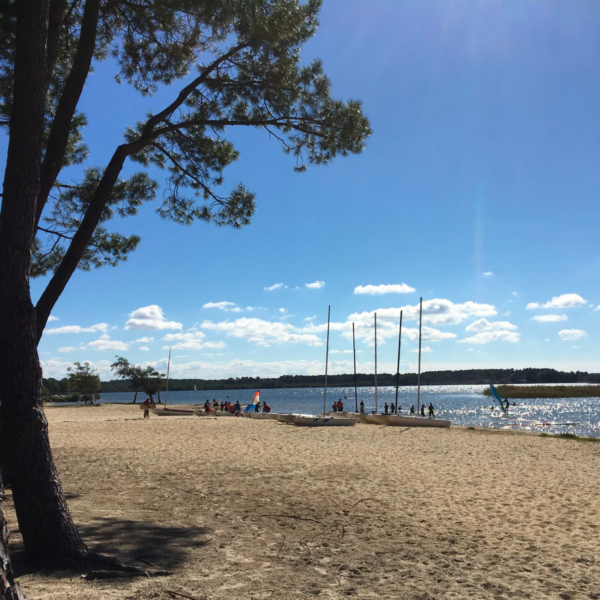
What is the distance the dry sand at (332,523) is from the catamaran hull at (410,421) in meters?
11.5

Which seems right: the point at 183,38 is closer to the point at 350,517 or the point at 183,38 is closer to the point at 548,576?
the point at 350,517

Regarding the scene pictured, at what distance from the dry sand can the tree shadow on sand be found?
2cm

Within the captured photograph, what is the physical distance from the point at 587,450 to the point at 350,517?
13.3 meters

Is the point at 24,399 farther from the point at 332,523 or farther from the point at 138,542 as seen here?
the point at 332,523

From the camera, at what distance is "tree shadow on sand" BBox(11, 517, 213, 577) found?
15.8ft

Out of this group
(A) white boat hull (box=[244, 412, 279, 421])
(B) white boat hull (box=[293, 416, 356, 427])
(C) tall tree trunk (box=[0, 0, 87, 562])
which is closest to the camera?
(C) tall tree trunk (box=[0, 0, 87, 562])

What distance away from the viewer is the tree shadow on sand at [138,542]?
483cm

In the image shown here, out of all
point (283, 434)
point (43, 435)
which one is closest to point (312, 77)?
point (43, 435)

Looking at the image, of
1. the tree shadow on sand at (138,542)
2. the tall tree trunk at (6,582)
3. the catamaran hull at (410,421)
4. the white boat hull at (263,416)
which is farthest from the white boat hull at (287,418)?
the tall tree trunk at (6,582)

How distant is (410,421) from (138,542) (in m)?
22.4

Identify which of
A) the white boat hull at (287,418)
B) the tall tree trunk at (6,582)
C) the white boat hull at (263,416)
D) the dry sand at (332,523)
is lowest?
the white boat hull at (263,416)

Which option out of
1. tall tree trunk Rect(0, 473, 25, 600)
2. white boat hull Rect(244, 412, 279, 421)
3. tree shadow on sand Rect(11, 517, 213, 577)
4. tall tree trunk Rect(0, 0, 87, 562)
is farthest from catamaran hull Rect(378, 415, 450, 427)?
tall tree trunk Rect(0, 473, 25, 600)

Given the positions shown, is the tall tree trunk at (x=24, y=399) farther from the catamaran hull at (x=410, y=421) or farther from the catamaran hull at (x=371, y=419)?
the catamaran hull at (x=371, y=419)

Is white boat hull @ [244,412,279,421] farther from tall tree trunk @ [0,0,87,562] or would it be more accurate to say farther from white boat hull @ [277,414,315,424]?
tall tree trunk @ [0,0,87,562]
